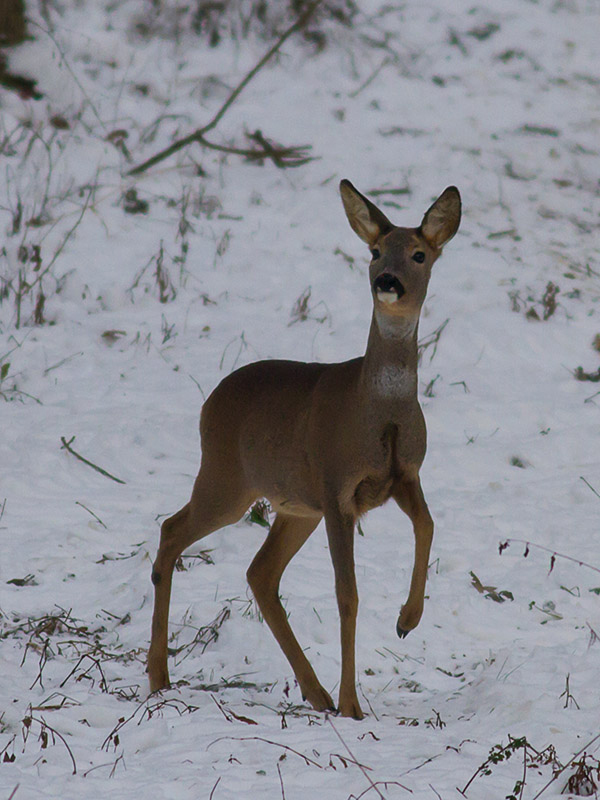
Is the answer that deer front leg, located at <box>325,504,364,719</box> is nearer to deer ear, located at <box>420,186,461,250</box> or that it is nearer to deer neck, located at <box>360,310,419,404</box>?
deer neck, located at <box>360,310,419,404</box>

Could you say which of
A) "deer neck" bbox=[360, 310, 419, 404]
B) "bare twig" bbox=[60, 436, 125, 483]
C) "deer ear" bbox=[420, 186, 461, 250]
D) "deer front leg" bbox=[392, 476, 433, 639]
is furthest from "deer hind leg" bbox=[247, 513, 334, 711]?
"bare twig" bbox=[60, 436, 125, 483]

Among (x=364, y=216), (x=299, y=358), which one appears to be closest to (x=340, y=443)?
(x=364, y=216)

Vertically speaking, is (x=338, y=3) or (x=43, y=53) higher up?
(x=338, y=3)

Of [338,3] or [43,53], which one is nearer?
[43,53]

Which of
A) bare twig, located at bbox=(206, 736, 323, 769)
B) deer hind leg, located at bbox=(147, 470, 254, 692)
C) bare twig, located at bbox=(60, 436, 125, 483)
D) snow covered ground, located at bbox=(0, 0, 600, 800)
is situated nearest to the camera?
bare twig, located at bbox=(206, 736, 323, 769)

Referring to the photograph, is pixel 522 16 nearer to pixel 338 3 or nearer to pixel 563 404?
pixel 338 3

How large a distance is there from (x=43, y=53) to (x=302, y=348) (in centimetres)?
467

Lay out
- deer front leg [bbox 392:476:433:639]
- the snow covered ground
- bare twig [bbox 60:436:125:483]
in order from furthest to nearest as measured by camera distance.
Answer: bare twig [bbox 60:436:125:483]
deer front leg [bbox 392:476:433:639]
the snow covered ground

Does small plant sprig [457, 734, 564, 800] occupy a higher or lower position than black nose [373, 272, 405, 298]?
lower

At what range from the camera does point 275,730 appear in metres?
3.79

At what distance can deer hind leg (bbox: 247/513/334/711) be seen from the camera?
4.44m

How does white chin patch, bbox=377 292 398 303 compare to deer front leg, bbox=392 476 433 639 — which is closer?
white chin patch, bbox=377 292 398 303

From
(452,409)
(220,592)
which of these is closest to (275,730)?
(220,592)

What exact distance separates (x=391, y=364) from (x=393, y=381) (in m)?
0.06
